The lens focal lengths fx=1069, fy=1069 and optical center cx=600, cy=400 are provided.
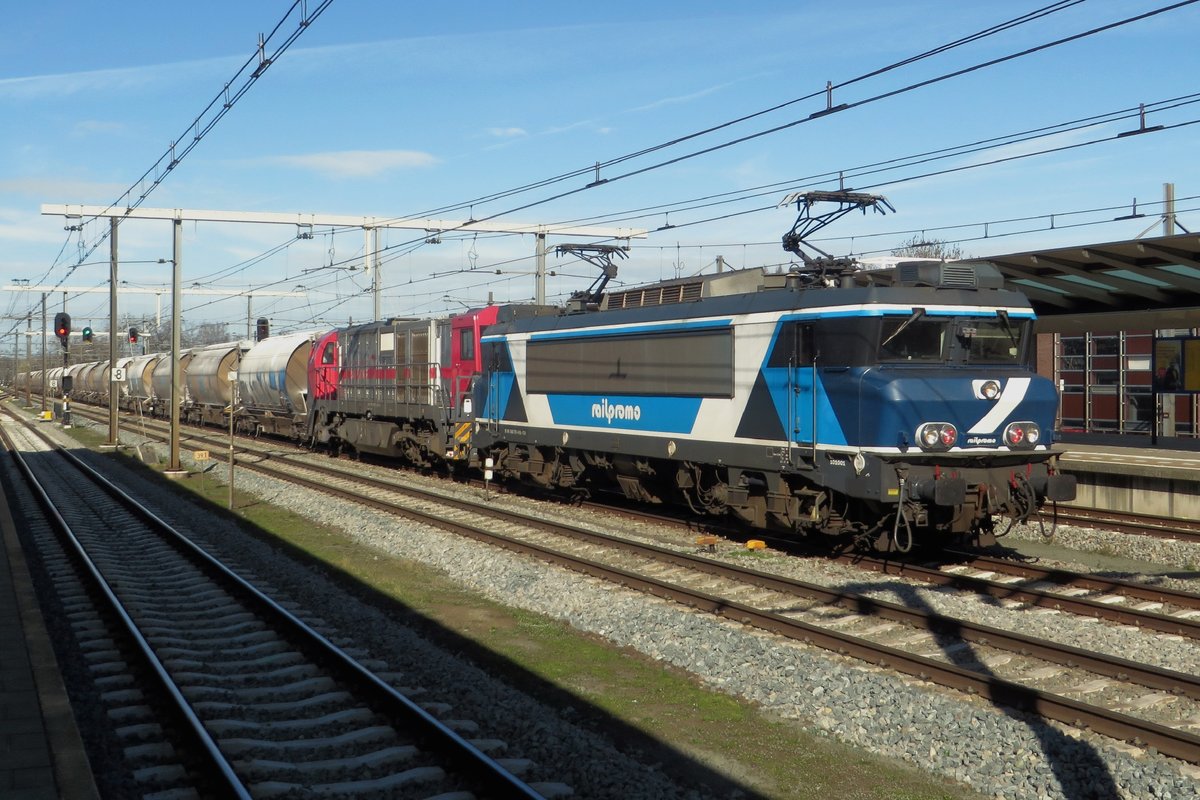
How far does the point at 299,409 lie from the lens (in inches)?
1378

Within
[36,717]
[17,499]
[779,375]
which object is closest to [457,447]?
[17,499]

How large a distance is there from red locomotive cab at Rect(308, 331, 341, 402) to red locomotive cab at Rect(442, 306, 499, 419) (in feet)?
27.7

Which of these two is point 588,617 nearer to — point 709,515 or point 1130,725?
point 1130,725

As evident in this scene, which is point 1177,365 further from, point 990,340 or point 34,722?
point 34,722

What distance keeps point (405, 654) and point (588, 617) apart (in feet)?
7.71

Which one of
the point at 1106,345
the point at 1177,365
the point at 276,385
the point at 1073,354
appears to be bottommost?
the point at 276,385

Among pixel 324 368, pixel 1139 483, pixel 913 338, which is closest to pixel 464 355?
pixel 324 368

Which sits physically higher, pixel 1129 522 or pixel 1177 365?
pixel 1177 365

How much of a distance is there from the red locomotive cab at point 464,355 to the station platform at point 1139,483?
1180 centimetres

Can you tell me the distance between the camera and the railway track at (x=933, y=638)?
792cm

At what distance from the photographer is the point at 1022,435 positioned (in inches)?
516

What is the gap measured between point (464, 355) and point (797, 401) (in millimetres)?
11577

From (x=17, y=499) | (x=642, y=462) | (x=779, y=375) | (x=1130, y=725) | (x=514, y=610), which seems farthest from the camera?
(x=17, y=499)

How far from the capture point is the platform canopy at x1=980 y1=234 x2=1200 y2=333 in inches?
689
